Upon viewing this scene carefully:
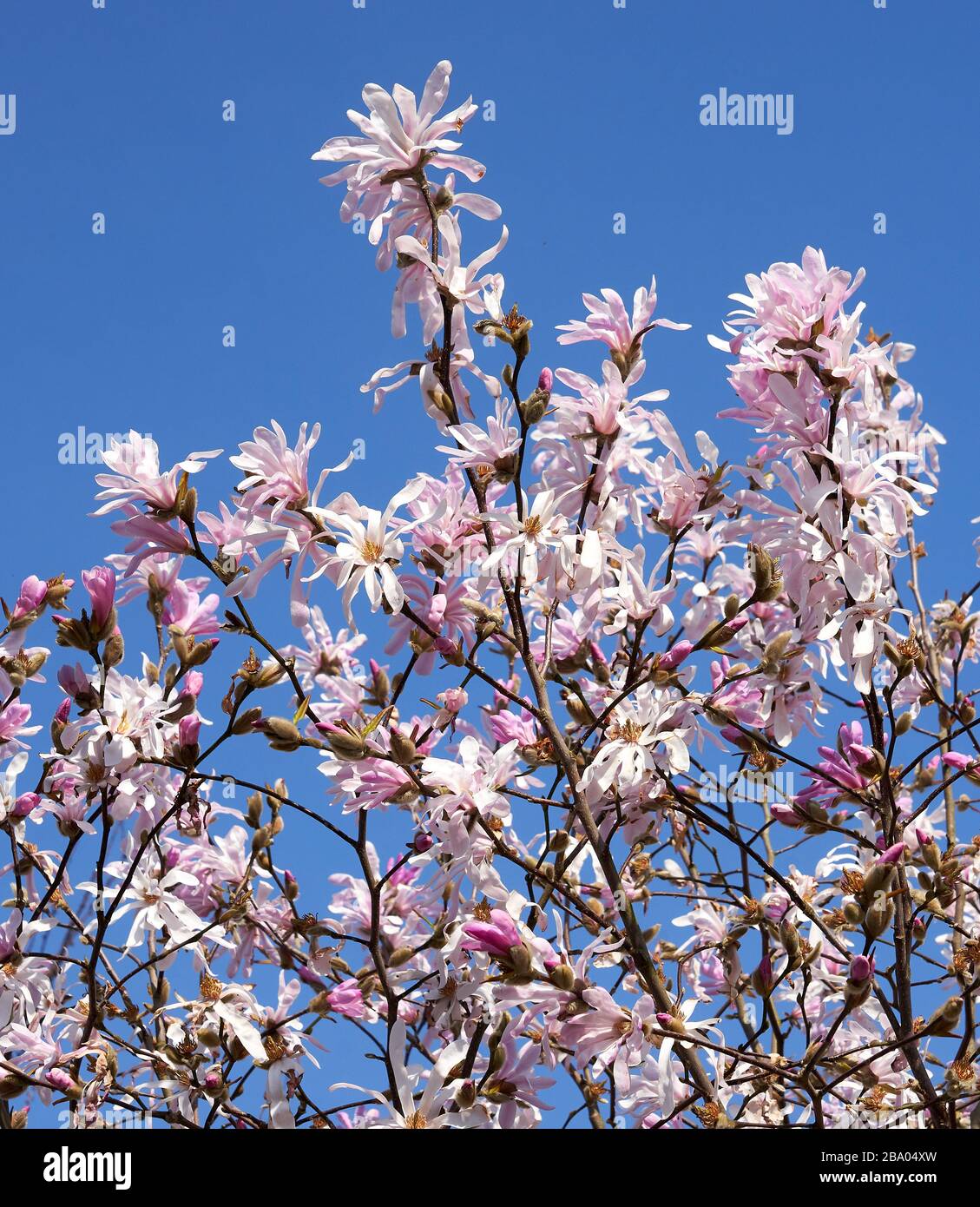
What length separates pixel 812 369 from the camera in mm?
1707

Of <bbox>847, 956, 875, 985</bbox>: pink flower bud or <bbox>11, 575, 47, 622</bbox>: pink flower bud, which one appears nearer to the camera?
<bbox>847, 956, 875, 985</bbox>: pink flower bud

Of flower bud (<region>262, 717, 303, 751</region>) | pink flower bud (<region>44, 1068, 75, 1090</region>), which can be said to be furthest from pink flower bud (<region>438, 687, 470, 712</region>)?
pink flower bud (<region>44, 1068, 75, 1090</region>)

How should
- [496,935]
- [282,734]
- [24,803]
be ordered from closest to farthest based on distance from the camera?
1. [496,935]
2. [282,734]
3. [24,803]

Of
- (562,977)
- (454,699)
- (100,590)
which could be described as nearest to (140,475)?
(100,590)

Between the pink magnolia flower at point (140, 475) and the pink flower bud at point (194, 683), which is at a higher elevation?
the pink magnolia flower at point (140, 475)

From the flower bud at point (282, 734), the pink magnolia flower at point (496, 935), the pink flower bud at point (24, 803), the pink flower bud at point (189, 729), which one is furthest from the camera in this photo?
the pink flower bud at point (24, 803)

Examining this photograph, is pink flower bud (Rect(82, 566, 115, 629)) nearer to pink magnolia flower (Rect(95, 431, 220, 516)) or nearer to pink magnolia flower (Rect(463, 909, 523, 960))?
pink magnolia flower (Rect(95, 431, 220, 516))

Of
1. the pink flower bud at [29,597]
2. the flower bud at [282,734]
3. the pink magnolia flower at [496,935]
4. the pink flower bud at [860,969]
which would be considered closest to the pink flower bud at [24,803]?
the pink flower bud at [29,597]

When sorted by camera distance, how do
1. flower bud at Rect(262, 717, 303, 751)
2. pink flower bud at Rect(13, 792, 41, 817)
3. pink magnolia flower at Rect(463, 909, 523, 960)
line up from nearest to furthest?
pink magnolia flower at Rect(463, 909, 523, 960) < flower bud at Rect(262, 717, 303, 751) < pink flower bud at Rect(13, 792, 41, 817)

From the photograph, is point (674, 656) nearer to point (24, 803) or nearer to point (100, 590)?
point (100, 590)

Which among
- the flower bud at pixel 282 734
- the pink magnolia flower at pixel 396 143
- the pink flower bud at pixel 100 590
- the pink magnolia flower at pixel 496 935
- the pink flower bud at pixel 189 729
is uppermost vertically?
the pink magnolia flower at pixel 396 143

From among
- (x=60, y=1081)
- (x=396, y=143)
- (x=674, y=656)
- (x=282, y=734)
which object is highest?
(x=396, y=143)

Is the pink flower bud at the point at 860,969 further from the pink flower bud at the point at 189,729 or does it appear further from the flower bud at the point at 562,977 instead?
the pink flower bud at the point at 189,729
